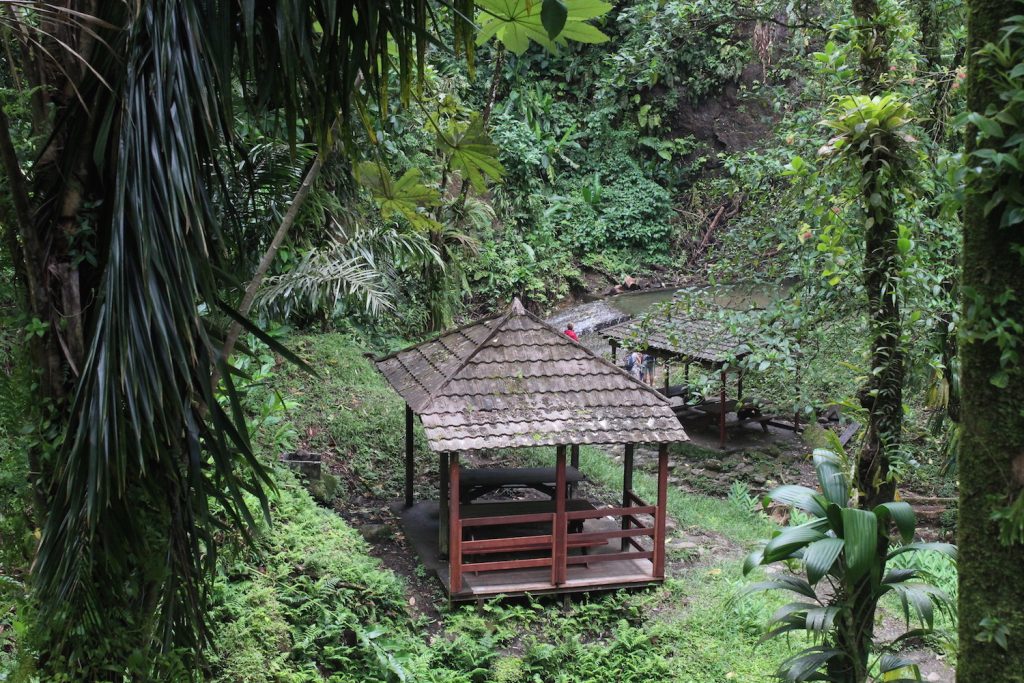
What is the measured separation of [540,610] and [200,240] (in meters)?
5.87

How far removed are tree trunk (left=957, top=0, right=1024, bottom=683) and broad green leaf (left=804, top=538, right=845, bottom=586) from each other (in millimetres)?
483

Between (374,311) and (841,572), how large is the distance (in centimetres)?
696

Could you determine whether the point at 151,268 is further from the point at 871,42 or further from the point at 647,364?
the point at 647,364

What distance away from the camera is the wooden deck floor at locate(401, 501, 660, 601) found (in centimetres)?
703

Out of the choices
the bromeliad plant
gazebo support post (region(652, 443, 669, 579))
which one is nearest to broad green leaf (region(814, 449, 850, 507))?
the bromeliad plant

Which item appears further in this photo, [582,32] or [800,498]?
[800,498]

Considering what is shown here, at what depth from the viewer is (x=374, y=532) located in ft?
26.6

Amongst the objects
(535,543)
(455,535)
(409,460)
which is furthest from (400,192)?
(409,460)

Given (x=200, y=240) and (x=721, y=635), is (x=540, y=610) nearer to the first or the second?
(x=721, y=635)

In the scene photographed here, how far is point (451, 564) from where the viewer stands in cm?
682

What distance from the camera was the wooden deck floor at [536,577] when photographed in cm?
703

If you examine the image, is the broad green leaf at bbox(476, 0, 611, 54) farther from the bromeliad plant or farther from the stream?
the stream

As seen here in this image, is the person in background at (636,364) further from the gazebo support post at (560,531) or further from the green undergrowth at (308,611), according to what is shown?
the green undergrowth at (308,611)

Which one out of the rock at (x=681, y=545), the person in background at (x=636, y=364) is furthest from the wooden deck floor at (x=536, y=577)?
the person in background at (x=636, y=364)
